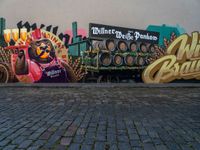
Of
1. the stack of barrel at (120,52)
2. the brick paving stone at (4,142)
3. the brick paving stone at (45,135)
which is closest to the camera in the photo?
the brick paving stone at (4,142)

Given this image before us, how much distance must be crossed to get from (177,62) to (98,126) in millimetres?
9691

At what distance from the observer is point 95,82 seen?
13.2 meters

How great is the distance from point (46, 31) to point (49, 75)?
2.21 meters

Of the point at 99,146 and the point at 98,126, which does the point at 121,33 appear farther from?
the point at 99,146

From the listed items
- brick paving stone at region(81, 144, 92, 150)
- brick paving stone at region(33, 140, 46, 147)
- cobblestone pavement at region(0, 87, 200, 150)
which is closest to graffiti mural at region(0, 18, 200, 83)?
cobblestone pavement at region(0, 87, 200, 150)

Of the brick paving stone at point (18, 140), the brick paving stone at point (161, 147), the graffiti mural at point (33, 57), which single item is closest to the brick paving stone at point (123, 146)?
the brick paving stone at point (161, 147)

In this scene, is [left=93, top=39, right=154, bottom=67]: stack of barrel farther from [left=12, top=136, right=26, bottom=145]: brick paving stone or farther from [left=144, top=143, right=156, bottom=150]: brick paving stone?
[left=144, top=143, right=156, bottom=150]: brick paving stone

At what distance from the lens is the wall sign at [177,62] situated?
13.5m

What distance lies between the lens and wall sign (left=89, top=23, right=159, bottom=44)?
42.3 ft

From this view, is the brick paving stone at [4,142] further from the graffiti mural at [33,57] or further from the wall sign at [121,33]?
the wall sign at [121,33]

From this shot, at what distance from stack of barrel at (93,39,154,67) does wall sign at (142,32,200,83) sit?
71 cm

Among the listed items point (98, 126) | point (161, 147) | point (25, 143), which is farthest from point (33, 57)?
point (161, 147)

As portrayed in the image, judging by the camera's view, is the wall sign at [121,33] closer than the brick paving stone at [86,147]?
No

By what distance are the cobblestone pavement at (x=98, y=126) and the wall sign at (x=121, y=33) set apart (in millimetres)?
6169
